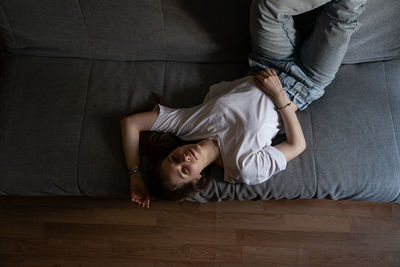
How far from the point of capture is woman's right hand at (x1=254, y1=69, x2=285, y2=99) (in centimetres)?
117

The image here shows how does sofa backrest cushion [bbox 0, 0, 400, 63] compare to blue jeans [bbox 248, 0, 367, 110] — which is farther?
sofa backrest cushion [bbox 0, 0, 400, 63]

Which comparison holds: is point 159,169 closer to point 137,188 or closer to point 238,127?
point 137,188

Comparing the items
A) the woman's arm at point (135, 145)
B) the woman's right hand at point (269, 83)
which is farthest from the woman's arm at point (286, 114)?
the woman's arm at point (135, 145)

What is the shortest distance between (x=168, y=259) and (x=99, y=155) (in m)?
0.66

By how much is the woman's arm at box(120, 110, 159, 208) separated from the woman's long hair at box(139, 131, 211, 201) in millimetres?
36

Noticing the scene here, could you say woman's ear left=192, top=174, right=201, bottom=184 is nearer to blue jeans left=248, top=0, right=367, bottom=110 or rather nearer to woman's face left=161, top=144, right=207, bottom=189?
woman's face left=161, top=144, right=207, bottom=189

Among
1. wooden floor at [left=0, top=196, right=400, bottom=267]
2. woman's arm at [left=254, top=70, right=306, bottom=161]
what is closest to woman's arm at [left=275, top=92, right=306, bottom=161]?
woman's arm at [left=254, top=70, right=306, bottom=161]

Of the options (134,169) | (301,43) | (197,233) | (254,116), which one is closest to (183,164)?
(134,169)

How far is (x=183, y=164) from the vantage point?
1039 mm

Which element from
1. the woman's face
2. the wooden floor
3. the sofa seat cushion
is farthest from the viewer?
the wooden floor

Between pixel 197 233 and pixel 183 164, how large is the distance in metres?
0.60

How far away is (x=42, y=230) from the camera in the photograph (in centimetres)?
150

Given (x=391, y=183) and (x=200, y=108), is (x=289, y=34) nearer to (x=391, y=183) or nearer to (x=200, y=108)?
(x=200, y=108)

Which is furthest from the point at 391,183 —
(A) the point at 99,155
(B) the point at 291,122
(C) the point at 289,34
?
(A) the point at 99,155
